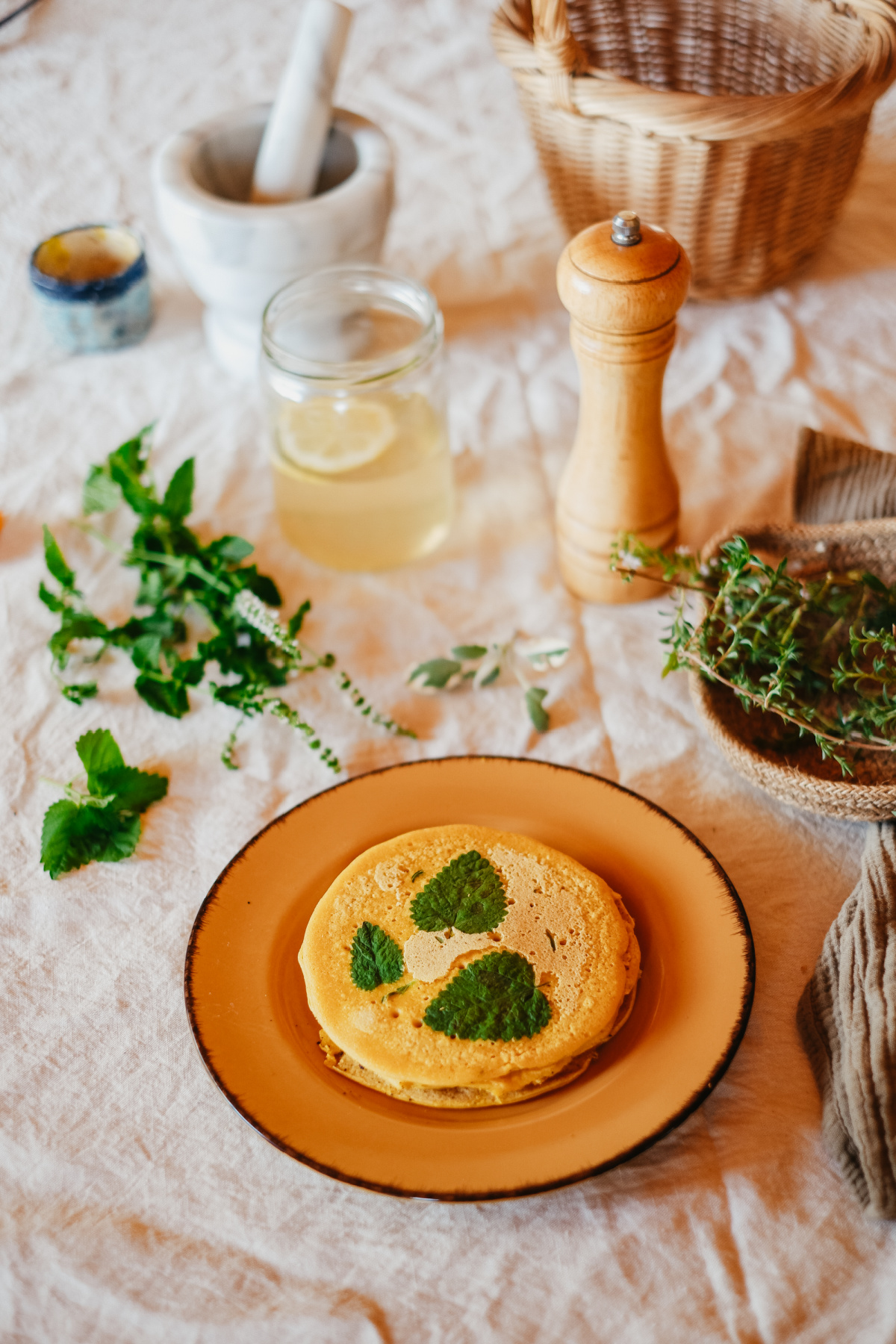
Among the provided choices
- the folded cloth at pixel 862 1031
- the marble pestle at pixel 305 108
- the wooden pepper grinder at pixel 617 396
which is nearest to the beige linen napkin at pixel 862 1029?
the folded cloth at pixel 862 1031

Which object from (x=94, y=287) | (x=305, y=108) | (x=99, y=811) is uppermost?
(x=305, y=108)

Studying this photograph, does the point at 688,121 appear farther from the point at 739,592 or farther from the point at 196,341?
the point at 196,341

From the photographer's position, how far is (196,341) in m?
0.98

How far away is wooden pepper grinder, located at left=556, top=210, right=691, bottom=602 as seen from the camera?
1.98 feet

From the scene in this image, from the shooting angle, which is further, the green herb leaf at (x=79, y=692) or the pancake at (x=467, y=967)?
the green herb leaf at (x=79, y=692)

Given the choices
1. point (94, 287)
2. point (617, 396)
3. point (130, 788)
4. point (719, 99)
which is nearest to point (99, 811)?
point (130, 788)

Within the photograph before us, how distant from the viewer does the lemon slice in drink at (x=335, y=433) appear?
0.74 m

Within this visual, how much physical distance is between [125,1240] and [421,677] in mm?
345

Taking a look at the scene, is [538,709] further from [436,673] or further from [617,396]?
[617,396]

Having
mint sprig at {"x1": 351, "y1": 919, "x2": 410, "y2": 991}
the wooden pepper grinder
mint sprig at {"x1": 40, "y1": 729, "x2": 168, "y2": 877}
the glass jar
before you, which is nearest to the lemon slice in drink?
the glass jar

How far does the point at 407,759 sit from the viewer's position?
0.66 m

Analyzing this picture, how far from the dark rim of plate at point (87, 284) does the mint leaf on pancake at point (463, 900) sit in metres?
0.63

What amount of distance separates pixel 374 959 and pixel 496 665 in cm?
25

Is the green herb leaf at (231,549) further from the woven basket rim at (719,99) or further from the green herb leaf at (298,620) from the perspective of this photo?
the woven basket rim at (719,99)
